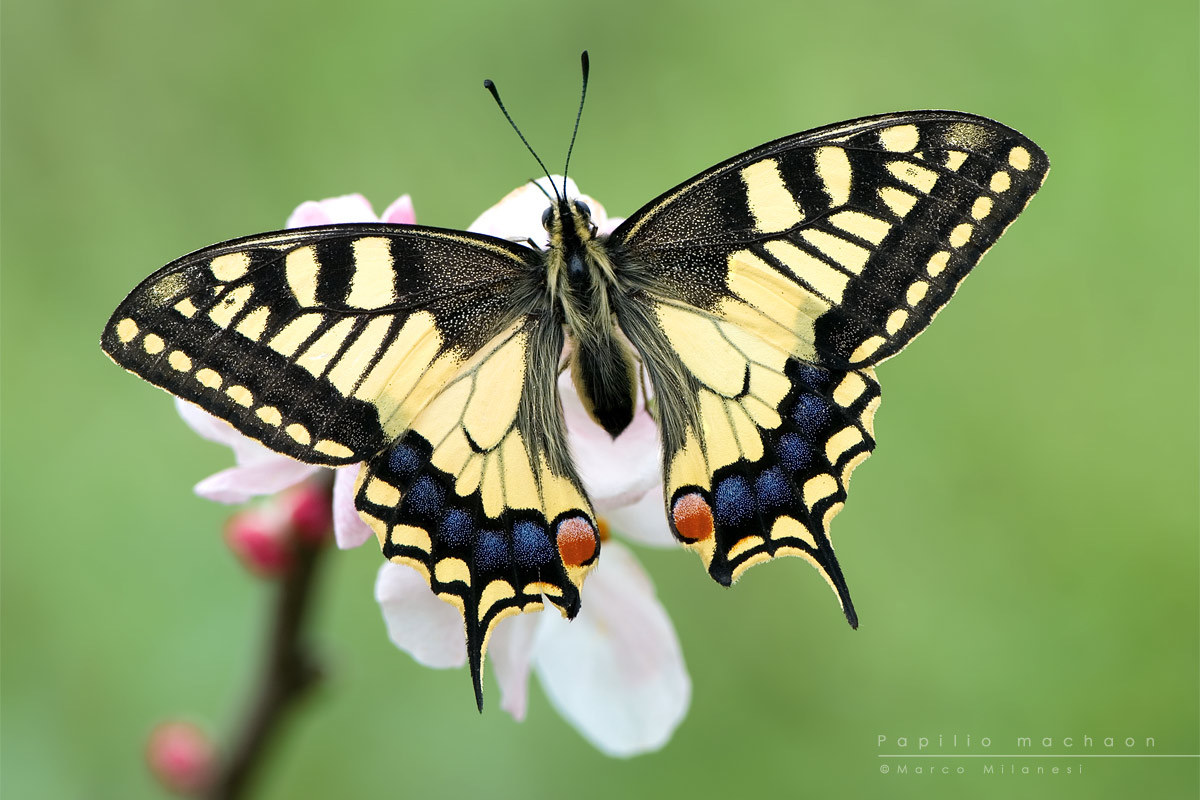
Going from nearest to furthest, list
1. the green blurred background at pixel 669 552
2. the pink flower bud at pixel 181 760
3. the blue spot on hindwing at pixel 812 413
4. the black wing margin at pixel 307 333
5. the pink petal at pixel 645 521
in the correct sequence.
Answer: the black wing margin at pixel 307 333, the blue spot on hindwing at pixel 812 413, the pink petal at pixel 645 521, the pink flower bud at pixel 181 760, the green blurred background at pixel 669 552

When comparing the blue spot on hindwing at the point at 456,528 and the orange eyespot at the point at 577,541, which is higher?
the blue spot on hindwing at the point at 456,528

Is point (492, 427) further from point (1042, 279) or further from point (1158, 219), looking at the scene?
point (1158, 219)

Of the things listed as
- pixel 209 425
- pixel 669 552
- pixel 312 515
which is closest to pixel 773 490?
pixel 312 515

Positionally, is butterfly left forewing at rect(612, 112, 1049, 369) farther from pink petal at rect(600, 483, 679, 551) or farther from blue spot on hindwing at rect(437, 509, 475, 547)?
blue spot on hindwing at rect(437, 509, 475, 547)

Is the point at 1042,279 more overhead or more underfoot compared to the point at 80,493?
more overhead

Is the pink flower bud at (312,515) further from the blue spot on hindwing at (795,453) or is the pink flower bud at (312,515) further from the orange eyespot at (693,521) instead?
the blue spot on hindwing at (795,453)

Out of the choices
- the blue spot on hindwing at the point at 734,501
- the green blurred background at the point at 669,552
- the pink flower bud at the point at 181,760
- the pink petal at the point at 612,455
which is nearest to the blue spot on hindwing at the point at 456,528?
the pink petal at the point at 612,455

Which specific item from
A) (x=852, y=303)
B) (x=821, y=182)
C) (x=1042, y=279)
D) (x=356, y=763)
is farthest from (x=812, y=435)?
(x=1042, y=279)
